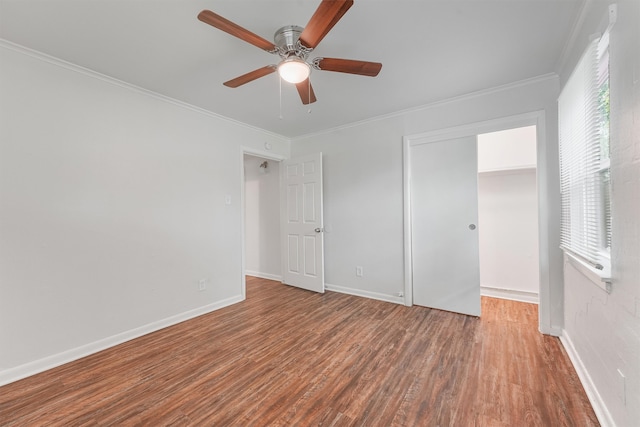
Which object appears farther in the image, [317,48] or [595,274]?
[317,48]

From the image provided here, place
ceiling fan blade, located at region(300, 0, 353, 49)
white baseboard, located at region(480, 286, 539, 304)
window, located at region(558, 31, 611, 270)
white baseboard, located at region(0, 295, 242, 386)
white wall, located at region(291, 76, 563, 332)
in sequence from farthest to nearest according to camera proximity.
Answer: white baseboard, located at region(480, 286, 539, 304) → white wall, located at region(291, 76, 563, 332) → white baseboard, located at region(0, 295, 242, 386) → window, located at region(558, 31, 611, 270) → ceiling fan blade, located at region(300, 0, 353, 49)

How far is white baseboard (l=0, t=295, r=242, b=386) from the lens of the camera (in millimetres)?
1895

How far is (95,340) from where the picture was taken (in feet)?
7.46

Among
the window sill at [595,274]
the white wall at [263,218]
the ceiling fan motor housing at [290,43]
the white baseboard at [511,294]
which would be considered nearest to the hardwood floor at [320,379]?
the white baseboard at [511,294]

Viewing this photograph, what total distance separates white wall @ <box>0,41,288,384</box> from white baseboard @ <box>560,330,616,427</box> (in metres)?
3.39

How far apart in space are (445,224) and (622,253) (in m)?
1.83

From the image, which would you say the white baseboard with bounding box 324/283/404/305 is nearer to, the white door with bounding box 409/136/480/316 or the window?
the white door with bounding box 409/136/480/316

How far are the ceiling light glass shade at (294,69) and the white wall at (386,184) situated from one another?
6.45ft

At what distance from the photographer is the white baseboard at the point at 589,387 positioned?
139cm

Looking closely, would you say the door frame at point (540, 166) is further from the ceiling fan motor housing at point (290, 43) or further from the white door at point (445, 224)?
the ceiling fan motor housing at point (290, 43)

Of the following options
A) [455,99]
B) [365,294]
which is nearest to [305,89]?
[455,99]

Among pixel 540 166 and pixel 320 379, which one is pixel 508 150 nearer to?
pixel 540 166

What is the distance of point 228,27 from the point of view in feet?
4.56

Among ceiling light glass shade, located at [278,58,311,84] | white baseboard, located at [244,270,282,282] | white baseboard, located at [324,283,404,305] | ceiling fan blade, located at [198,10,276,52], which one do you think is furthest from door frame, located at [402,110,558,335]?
white baseboard, located at [244,270,282,282]
